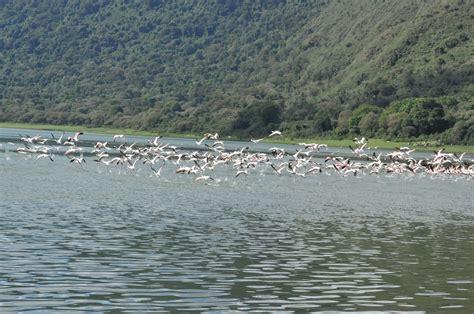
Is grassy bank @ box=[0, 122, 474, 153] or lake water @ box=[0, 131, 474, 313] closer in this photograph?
lake water @ box=[0, 131, 474, 313]

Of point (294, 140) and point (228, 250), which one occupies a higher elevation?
point (294, 140)

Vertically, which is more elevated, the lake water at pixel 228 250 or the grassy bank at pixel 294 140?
the grassy bank at pixel 294 140

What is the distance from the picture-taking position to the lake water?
2341cm

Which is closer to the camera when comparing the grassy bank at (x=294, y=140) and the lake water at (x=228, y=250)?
the lake water at (x=228, y=250)

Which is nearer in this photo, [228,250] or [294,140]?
[228,250]

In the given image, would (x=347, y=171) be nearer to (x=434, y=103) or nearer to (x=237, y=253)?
(x=237, y=253)

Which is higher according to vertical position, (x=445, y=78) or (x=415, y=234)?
(x=445, y=78)

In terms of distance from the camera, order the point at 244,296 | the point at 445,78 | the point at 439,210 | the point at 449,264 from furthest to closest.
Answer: the point at 445,78, the point at 439,210, the point at 449,264, the point at 244,296

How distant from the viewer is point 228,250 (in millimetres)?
30188

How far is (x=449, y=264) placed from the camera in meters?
29.2

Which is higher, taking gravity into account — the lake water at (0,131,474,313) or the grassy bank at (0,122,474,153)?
the grassy bank at (0,122,474,153)

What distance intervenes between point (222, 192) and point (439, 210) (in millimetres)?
11339

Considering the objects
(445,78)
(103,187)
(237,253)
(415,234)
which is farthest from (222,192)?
(445,78)

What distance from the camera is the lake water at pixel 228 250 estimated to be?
23.4m
